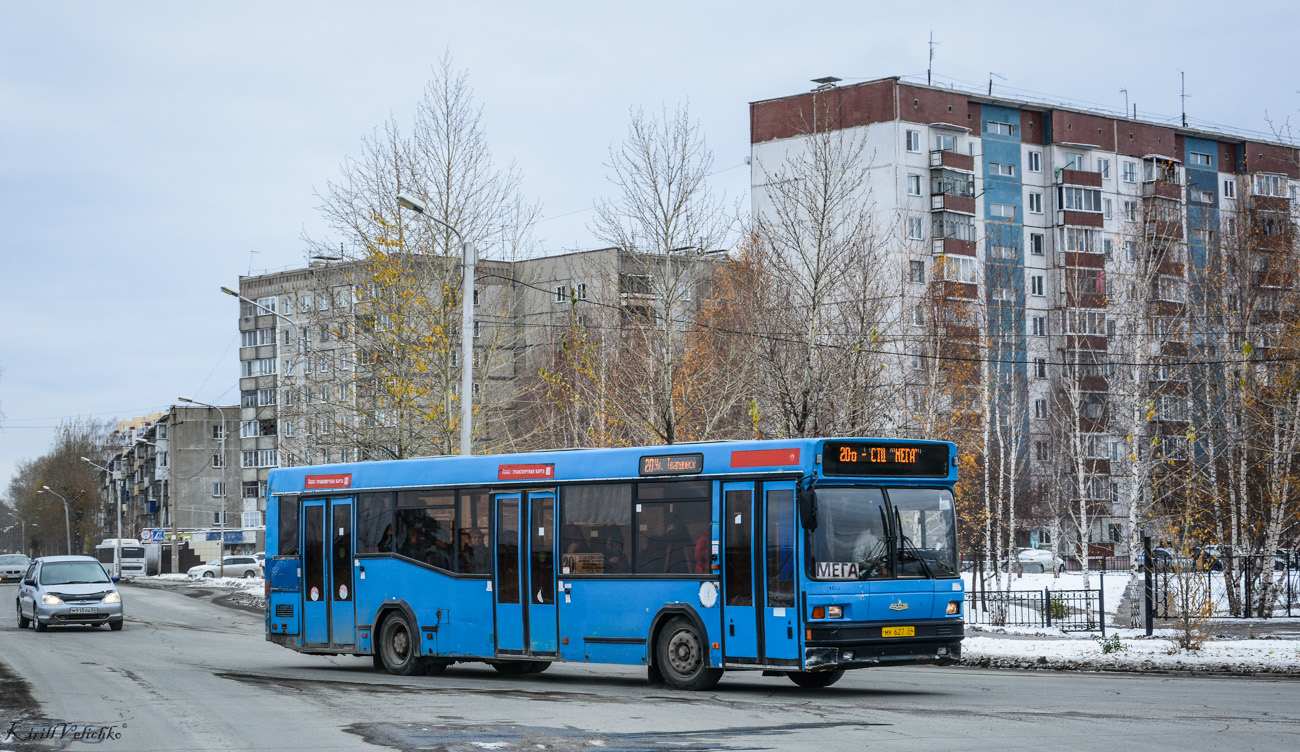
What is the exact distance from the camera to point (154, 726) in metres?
13.2

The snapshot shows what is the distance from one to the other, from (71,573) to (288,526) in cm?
1422

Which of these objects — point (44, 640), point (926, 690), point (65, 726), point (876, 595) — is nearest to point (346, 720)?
point (65, 726)

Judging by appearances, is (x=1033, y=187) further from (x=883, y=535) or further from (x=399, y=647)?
(x=883, y=535)

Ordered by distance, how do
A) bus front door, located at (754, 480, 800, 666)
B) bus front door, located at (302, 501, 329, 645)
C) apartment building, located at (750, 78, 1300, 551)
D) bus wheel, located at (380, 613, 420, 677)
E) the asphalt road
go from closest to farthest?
1. the asphalt road
2. bus front door, located at (754, 480, 800, 666)
3. bus wheel, located at (380, 613, 420, 677)
4. bus front door, located at (302, 501, 329, 645)
5. apartment building, located at (750, 78, 1300, 551)

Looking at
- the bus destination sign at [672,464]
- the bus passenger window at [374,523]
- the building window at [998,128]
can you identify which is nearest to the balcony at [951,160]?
the building window at [998,128]

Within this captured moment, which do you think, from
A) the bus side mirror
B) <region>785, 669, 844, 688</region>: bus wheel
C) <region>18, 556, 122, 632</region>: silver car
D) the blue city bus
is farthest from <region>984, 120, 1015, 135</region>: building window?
the bus side mirror

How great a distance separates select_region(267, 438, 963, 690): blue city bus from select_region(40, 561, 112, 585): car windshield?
1471cm

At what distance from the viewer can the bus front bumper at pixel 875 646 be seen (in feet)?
49.8

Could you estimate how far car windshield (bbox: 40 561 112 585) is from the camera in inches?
1314

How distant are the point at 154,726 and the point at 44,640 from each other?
1818cm

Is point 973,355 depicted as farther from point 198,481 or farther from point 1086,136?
point 198,481

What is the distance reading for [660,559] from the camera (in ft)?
55.3

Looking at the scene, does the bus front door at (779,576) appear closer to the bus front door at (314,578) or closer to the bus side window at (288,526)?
the bus front door at (314,578)

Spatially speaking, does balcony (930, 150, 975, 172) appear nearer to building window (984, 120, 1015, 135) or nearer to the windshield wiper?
building window (984, 120, 1015, 135)
